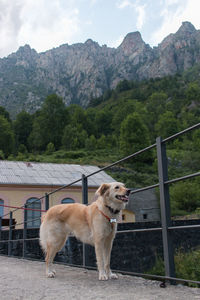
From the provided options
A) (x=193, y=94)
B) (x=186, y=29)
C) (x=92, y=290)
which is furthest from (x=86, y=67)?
(x=92, y=290)

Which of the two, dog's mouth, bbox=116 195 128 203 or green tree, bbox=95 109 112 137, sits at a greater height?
green tree, bbox=95 109 112 137

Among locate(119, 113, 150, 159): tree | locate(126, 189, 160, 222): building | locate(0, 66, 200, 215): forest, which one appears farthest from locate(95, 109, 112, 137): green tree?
locate(126, 189, 160, 222): building

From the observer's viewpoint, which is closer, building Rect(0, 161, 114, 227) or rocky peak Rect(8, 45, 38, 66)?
building Rect(0, 161, 114, 227)

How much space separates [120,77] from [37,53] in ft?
205

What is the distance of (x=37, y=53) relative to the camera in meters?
180

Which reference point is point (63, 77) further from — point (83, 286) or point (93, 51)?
point (83, 286)

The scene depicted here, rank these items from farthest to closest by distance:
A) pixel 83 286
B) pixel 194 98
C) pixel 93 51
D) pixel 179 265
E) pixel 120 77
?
pixel 93 51, pixel 120 77, pixel 194 98, pixel 179 265, pixel 83 286

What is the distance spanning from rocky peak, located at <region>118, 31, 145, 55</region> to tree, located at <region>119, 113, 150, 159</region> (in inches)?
4483

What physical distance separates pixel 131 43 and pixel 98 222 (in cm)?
17602

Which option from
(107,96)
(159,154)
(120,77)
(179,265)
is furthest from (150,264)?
(120,77)

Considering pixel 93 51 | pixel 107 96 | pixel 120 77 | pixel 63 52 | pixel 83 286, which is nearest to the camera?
pixel 83 286

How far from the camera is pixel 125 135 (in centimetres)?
5800

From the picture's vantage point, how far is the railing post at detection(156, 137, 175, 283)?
303cm

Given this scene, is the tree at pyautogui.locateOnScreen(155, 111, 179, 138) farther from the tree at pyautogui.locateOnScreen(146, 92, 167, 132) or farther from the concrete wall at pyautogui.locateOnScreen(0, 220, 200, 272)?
the concrete wall at pyautogui.locateOnScreen(0, 220, 200, 272)
